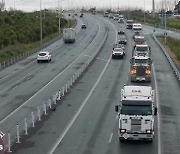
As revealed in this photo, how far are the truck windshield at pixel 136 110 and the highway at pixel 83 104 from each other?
5.68 feet

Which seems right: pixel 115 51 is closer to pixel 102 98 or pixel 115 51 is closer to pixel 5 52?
pixel 5 52

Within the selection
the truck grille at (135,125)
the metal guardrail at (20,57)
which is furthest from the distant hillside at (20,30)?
the truck grille at (135,125)

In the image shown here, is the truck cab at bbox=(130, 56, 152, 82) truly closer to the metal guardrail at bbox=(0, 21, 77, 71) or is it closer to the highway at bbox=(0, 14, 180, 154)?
the highway at bbox=(0, 14, 180, 154)

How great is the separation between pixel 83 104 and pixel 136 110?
13.2m

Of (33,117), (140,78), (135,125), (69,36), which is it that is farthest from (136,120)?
(69,36)

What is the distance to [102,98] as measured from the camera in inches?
1734

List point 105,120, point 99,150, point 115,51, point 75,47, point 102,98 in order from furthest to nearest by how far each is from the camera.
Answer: point 75,47, point 115,51, point 102,98, point 105,120, point 99,150

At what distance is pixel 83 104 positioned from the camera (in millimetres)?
41438

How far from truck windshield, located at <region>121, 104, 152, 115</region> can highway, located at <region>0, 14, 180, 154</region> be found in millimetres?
1731

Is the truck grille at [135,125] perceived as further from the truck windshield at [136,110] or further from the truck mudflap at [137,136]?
the truck windshield at [136,110]

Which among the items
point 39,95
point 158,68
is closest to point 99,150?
point 39,95

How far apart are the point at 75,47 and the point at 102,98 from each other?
4972 centimetres

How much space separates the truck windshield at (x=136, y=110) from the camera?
28469mm

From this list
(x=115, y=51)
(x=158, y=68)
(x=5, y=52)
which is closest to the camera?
(x=158, y=68)
